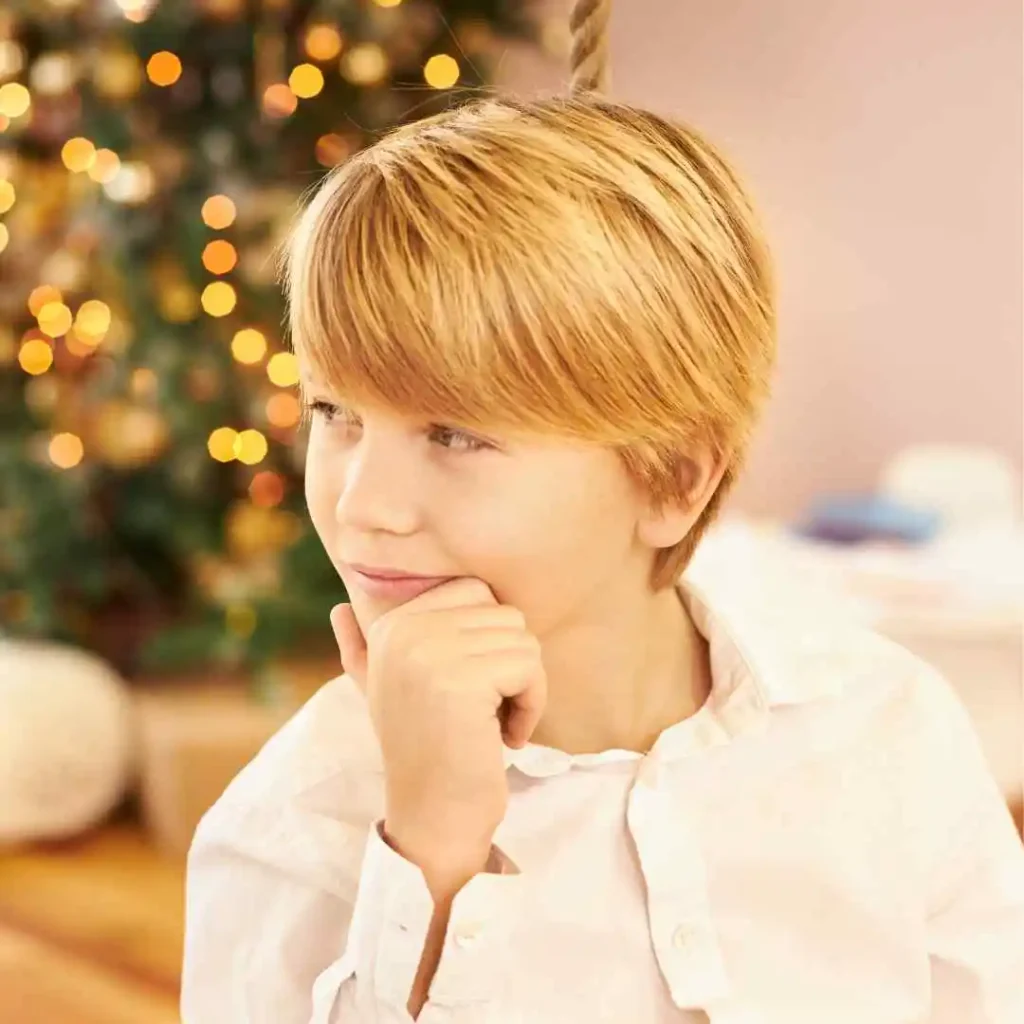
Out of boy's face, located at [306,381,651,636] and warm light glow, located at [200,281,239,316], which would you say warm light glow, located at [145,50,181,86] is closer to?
warm light glow, located at [200,281,239,316]

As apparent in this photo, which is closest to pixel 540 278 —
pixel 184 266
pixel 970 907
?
pixel 970 907

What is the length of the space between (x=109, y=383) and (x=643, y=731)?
1.75m

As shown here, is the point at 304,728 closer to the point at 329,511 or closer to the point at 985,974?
the point at 329,511

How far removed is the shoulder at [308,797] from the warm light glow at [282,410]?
5.14 ft

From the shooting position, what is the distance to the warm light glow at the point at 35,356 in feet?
8.52

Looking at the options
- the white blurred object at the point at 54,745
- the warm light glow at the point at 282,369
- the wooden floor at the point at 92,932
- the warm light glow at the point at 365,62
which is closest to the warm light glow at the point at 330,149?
the warm light glow at the point at 365,62

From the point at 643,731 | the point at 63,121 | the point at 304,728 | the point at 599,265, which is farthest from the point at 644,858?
the point at 63,121

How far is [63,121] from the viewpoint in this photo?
253 centimetres

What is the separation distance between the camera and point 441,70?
2.44 m

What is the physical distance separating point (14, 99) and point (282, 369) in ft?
2.33

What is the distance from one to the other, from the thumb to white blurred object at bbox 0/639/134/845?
1.66 metres

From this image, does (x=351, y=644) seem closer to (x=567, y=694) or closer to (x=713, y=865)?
(x=567, y=694)

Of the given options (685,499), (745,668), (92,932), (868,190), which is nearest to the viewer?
(685,499)

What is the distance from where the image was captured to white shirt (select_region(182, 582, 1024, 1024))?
88cm
